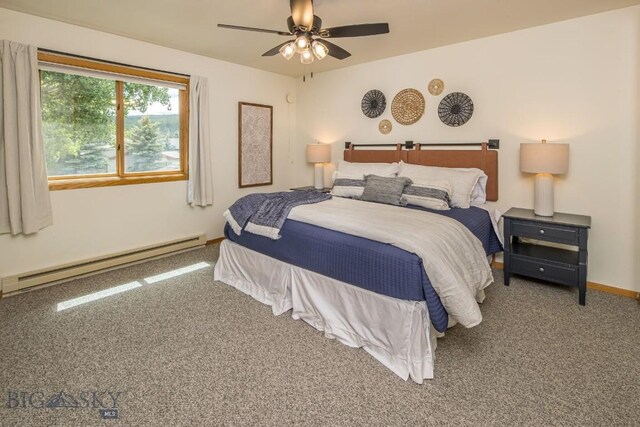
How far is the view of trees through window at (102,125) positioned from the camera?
132 inches

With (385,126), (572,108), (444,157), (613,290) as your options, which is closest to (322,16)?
(385,126)

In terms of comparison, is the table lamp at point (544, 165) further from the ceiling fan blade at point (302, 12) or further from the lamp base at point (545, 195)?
the ceiling fan blade at point (302, 12)

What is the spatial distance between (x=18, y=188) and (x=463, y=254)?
3.73m

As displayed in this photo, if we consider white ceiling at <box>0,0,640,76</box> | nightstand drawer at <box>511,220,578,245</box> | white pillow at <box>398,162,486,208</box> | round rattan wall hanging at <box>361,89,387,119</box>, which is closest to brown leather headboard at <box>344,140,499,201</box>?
white pillow at <box>398,162,486,208</box>

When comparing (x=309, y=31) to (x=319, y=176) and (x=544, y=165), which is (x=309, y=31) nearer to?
(x=544, y=165)

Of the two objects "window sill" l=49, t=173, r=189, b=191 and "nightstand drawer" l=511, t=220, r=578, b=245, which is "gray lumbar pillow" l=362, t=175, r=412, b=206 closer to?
"nightstand drawer" l=511, t=220, r=578, b=245

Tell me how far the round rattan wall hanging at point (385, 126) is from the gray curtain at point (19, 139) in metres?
3.63

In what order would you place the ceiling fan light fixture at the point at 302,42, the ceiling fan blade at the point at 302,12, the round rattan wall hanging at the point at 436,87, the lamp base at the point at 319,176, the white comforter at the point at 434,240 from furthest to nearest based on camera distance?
1. the lamp base at the point at 319,176
2. the round rattan wall hanging at the point at 436,87
3. the ceiling fan light fixture at the point at 302,42
4. the ceiling fan blade at the point at 302,12
5. the white comforter at the point at 434,240

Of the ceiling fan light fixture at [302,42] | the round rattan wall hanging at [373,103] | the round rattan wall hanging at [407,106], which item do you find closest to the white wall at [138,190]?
the round rattan wall hanging at [373,103]

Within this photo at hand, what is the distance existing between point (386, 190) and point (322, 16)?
1.69 meters

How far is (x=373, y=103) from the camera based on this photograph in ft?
14.8

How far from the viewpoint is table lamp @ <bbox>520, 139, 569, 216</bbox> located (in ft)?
9.73
